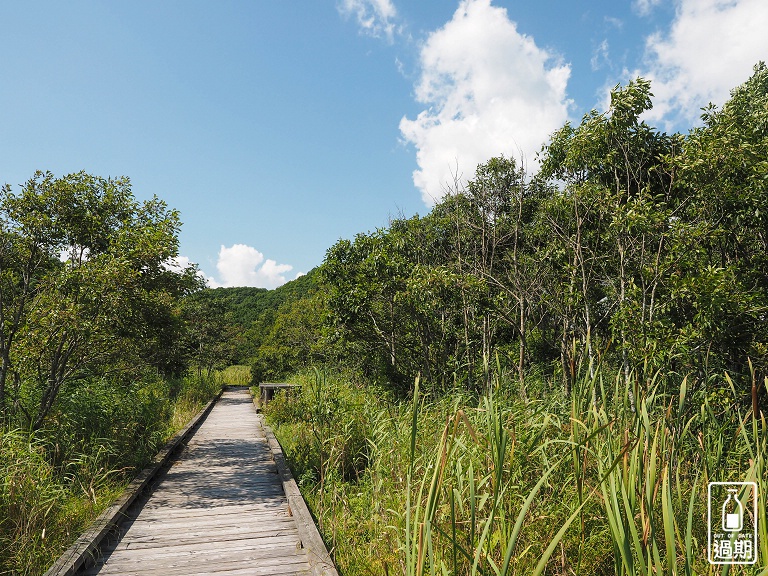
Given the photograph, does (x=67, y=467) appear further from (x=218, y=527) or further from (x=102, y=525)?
(x=218, y=527)

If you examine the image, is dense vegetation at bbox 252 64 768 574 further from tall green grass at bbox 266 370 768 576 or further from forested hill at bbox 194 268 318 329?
forested hill at bbox 194 268 318 329

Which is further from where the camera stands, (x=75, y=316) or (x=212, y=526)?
(x=75, y=316)

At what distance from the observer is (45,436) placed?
582 cm

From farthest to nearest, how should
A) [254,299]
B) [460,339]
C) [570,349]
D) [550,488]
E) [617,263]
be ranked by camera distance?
[254,299] → [460,339] → [617,263] → [570,349] → [550,488]

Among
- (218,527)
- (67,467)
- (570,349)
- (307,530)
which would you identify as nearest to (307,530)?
(307,530)

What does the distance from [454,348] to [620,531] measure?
866 centimetres

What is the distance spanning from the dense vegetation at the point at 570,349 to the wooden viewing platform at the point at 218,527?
1.13 ft

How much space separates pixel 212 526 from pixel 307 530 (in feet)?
3.64

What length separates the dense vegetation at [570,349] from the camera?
3115 mm

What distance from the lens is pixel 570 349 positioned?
5.82 meters

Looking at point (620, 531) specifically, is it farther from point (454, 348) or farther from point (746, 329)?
point (454, 348)

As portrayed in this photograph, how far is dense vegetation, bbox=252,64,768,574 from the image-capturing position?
3.12m

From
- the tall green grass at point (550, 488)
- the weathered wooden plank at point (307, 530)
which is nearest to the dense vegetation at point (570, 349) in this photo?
the tall green grass at point (550, 488)

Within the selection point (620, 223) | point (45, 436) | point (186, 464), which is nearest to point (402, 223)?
point (620, 223)
